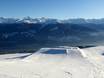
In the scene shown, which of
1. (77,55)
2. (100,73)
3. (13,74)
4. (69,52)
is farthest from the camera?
(69,52)

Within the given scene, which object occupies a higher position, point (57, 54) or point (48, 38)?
point (57, 54)

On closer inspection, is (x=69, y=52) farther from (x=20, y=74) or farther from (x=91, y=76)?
(x=20, y=74)

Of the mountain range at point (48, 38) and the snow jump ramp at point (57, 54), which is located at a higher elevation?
the snow jump ramp at point (57, 54)

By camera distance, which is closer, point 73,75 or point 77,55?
point 73,75

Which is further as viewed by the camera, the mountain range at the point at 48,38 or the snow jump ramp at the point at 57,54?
the mountain range at the point at 48,38

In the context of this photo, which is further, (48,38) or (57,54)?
(48,38)

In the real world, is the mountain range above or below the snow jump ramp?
below

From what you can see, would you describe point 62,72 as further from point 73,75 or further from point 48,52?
point 48,52

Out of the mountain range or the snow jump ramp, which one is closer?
the snow jump ramp

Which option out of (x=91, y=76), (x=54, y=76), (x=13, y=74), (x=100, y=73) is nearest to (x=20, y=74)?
(x=13, y=74)

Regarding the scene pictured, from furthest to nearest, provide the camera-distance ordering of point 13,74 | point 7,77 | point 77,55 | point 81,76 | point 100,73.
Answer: point 77,55 → point 100,73 → point 81,76 → point 13,74 → point 7,77
